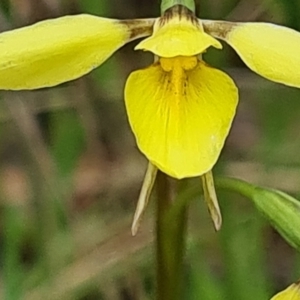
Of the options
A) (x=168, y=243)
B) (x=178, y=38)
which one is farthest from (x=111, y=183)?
(x=178, y=38)

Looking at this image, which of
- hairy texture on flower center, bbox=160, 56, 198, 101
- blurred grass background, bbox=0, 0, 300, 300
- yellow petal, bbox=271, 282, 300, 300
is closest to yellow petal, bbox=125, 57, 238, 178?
hairy texture on flower center, bbox=160, 56, 198, 101

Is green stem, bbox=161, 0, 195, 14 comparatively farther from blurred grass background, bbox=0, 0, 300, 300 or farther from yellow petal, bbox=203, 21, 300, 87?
blurred grass background, bbox=0, 0, 300, 300

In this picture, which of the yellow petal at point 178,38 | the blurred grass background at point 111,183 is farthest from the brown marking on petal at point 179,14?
the blurred grass background at point 111,183

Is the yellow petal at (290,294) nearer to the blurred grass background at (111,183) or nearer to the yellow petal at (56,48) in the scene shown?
the yellow petal at (56,48)

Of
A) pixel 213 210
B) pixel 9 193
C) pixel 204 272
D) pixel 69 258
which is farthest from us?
pixel 9 193

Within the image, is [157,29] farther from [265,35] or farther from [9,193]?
[9,193]

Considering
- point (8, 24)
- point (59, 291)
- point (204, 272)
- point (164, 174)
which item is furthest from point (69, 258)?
point (164, 174)
